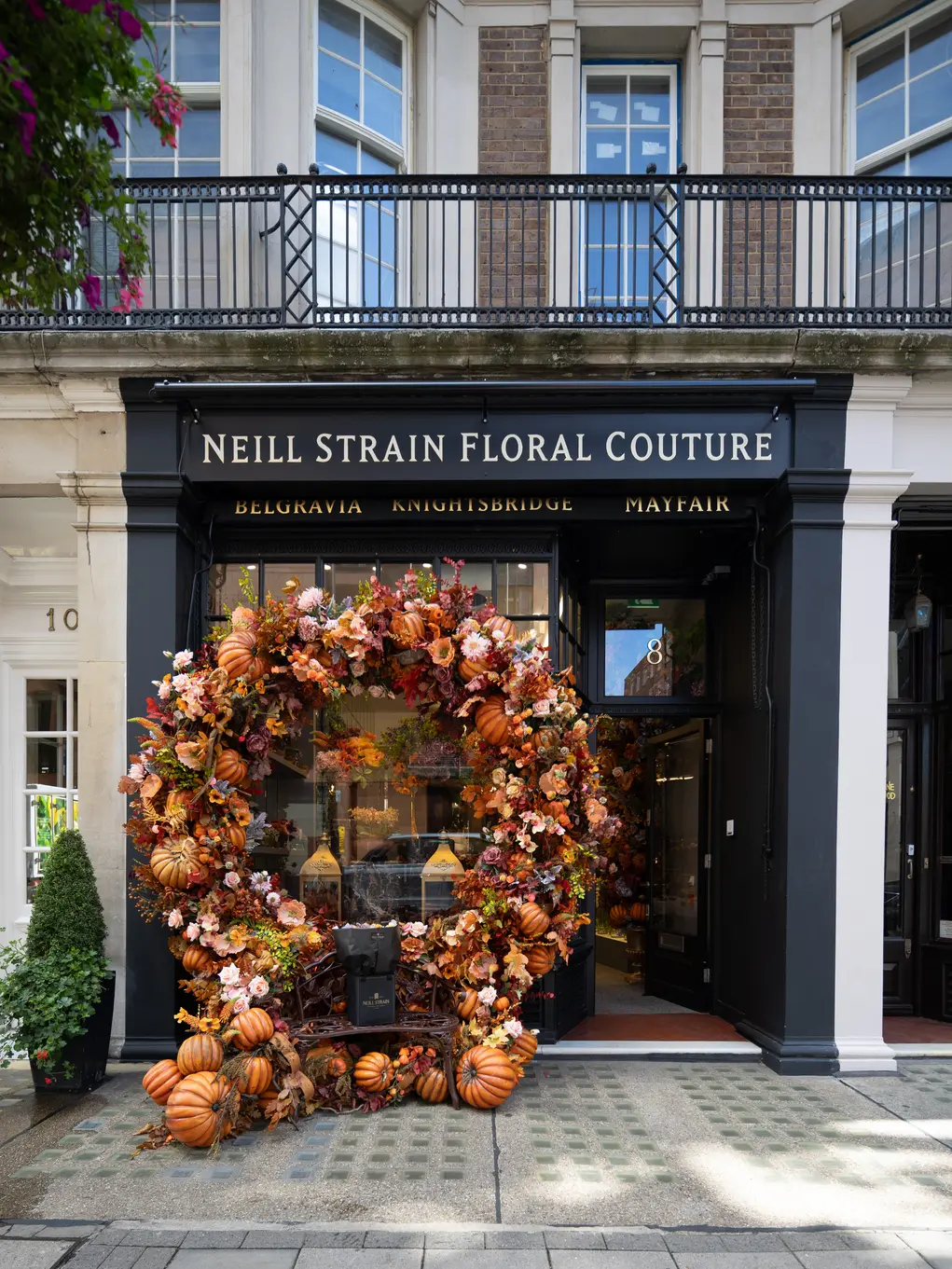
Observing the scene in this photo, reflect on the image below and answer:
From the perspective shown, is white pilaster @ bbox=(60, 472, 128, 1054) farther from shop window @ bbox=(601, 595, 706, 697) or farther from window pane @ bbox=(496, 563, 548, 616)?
shop window @ bbox=(601, 595, 706, 697)

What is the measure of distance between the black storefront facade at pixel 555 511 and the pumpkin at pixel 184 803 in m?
1.06

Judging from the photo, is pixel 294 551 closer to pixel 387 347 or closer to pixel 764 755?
pixel 387 347

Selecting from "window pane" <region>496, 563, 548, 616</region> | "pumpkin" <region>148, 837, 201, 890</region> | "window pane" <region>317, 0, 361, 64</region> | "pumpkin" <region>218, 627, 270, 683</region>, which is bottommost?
"pumpkin" <region>148, 837, 201, 890</region>

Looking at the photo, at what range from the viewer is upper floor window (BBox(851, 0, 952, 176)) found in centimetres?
755

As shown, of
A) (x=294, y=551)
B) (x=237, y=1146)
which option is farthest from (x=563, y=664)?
(x=237, y=1146)

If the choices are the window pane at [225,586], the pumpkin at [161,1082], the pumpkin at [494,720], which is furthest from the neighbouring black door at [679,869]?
the pumpkin at [161,1082]

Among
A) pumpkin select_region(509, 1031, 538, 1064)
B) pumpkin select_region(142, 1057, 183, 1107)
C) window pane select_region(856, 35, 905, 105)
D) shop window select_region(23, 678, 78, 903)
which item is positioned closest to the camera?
pumpkin select_region(142, 1057, 183, 1107)

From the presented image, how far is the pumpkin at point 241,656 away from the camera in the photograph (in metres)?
5.89

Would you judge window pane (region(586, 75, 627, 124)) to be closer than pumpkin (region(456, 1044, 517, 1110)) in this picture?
No

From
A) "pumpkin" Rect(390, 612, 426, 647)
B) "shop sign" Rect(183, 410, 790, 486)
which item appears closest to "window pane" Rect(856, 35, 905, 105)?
"shop sign" Rect(183, 410, 790, 486)

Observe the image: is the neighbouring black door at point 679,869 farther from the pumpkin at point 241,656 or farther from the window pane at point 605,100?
Answer: the window pane at point 605,100

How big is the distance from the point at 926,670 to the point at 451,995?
199 inches

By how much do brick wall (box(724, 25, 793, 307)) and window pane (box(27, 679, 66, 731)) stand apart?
6.12 m

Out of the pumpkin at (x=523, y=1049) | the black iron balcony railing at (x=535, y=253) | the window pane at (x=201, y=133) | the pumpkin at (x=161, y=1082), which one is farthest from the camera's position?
the window pane at (x=201, y=133)
